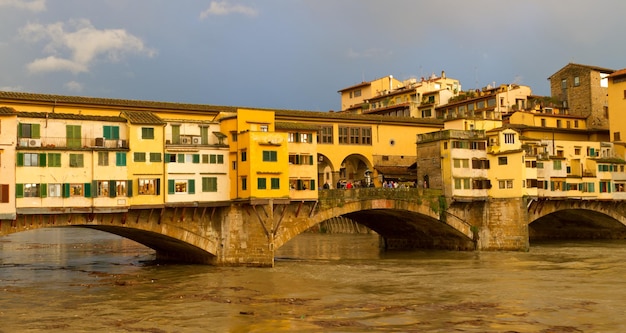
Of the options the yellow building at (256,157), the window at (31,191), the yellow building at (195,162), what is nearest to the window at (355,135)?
the yellow building at (256,157)

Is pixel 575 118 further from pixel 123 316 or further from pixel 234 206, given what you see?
pixel 123 316

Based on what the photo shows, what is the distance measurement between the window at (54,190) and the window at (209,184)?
9642mm

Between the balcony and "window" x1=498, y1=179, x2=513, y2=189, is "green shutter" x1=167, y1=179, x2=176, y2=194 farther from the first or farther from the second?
"window" x1=498, y1=179, x2=513, y2=189

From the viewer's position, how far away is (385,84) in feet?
339

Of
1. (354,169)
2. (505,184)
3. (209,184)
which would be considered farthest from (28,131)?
(505,184)

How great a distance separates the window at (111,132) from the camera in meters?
45.7

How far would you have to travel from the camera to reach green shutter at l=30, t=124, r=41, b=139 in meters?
43.2

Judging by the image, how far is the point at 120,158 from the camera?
149 ft

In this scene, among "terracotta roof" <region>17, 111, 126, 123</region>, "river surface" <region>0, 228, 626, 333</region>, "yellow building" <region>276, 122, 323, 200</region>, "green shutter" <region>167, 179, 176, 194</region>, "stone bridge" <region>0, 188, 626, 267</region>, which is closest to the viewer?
"river surface" <region>0, 228, 626, 333</region>

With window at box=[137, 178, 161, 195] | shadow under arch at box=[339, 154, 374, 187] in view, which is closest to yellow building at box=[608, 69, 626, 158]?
shadow under arch at box=[339, 154, 374, 187]

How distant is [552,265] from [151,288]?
95.3ft

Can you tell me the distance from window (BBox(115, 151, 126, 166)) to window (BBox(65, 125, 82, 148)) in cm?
235

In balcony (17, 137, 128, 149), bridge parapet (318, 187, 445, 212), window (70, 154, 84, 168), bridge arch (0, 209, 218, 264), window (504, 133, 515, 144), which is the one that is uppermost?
window (504, 133, 515, 144)

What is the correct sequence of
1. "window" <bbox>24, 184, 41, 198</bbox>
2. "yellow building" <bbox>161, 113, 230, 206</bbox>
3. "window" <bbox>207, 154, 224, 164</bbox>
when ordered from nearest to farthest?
"window" <bbox>24, 184, 41, 198</bbox>, "yellow building" <bbox>161, 113, 230, 206</bbox>, "window" <bbox>207, 154, 224, 164</bbox>
